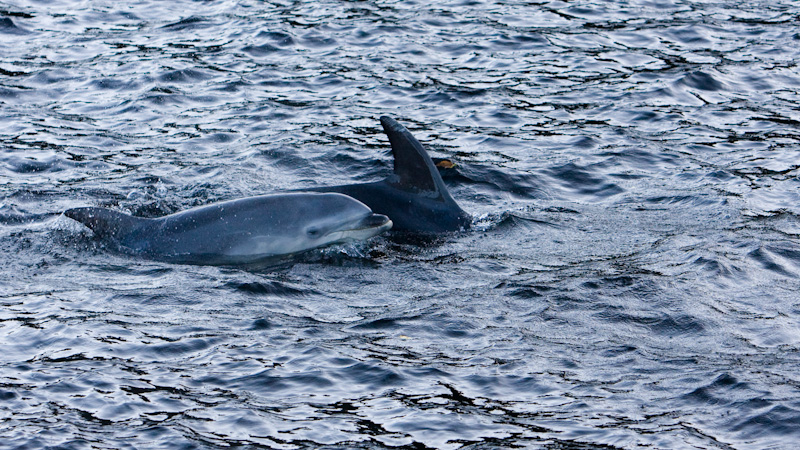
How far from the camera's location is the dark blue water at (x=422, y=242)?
7812 mm

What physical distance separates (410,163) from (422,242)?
3.33 feet

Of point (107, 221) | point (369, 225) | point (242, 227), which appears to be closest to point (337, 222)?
point (369, 225)

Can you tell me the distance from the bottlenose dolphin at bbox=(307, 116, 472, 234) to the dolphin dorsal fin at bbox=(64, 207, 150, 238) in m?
2.22

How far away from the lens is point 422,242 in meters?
12.1

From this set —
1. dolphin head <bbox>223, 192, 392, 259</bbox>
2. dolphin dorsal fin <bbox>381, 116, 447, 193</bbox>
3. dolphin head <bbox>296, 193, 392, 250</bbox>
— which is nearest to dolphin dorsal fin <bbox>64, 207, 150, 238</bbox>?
dolphin head <bbox>223, 192, 392, 259</bbox>

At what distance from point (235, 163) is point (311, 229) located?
13.3 feet

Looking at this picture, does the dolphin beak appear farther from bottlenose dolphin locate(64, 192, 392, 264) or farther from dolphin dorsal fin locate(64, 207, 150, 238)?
dolphin dorsal fin locate(64, 207, 150, 238)

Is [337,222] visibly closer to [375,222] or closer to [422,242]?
[375,222]

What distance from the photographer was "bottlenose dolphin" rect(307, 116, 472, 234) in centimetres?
1235

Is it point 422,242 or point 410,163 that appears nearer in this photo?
point 422,242

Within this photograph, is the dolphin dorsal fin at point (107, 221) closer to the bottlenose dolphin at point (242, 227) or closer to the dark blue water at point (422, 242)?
the bottlenose dolphin at point (242, 227)

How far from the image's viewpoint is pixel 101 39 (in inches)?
843

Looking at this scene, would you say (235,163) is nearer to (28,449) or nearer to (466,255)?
(466,255)

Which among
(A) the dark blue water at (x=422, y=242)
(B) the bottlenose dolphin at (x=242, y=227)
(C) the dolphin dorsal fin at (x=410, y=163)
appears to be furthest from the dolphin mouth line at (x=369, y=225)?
(C) the dolphin dorsal fin at (x=410, y=163)
